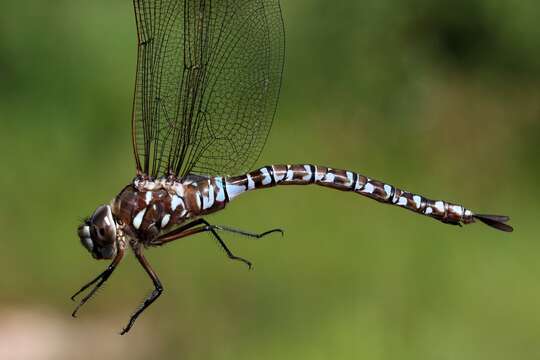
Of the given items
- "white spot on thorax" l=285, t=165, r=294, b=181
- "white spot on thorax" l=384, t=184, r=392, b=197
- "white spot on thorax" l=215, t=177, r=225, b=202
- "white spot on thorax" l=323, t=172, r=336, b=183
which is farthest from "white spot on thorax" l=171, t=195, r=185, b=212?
"white spot on thorax" l=384, t=184, r=392, b=197

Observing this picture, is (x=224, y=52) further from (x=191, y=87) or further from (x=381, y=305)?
(x=381, y=305)

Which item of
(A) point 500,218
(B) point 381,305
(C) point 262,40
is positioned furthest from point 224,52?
(B) point 381,305

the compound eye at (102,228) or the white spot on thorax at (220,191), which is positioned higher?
the white spot on thorax at (220,191)

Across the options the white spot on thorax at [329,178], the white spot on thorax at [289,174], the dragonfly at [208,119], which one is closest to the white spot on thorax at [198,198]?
the dragonfly at [208,119]

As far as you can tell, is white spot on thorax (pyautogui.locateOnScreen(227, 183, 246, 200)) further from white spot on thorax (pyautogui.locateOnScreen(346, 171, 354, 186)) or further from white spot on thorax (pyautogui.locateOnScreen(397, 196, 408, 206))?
white spot on thorax (pyautogui.locateOnScreen(397, 196, 408, 206))

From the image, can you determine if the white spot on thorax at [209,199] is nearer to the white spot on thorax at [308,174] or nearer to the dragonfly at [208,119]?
the dragonfly at [208,119]

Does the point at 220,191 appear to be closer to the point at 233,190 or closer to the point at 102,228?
the point at 233,190
